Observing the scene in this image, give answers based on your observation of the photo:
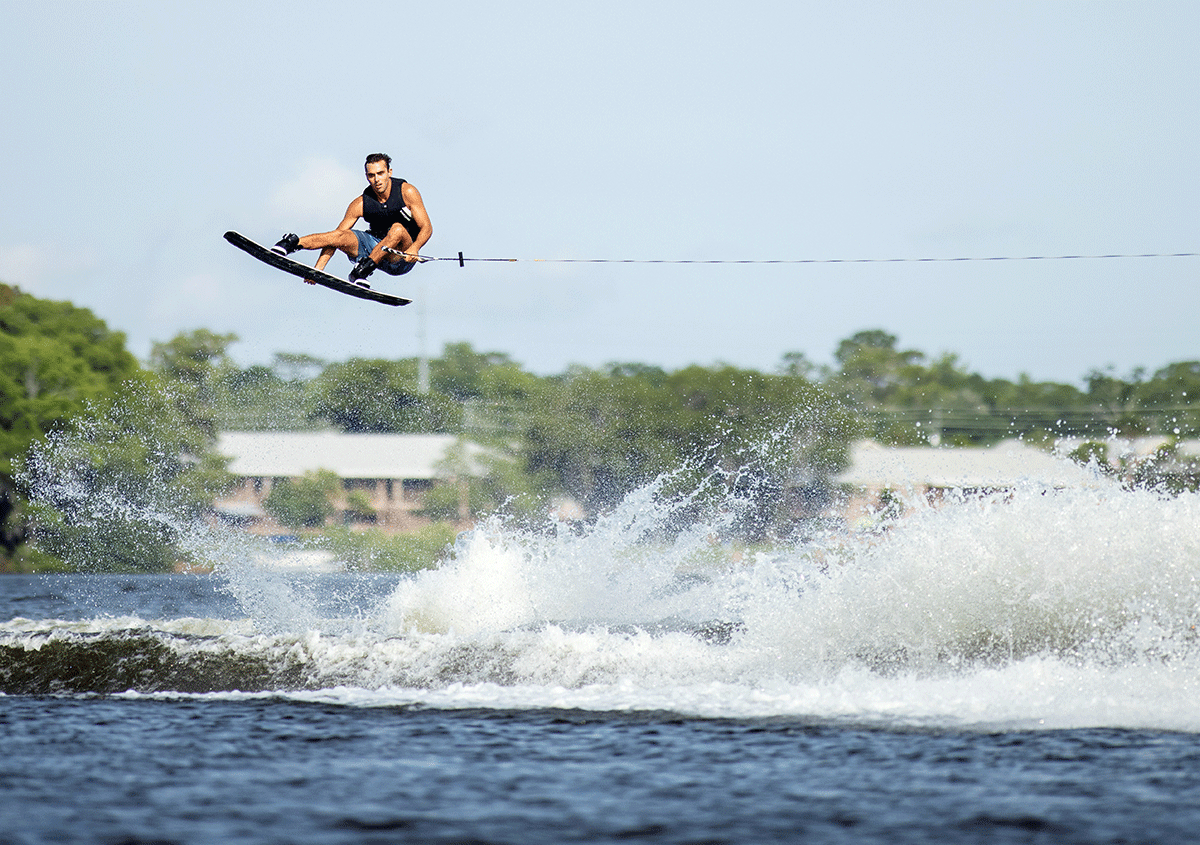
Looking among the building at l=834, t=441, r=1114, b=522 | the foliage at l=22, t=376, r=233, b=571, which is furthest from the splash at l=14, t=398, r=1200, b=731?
the foliage at l=22, t=376, r=233, b=571

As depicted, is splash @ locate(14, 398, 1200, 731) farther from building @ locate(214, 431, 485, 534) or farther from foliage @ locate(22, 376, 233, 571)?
building @ locate(214, 431, 485, 534)

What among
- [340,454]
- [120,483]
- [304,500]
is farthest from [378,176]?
[340,454]

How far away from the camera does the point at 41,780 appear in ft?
26.1

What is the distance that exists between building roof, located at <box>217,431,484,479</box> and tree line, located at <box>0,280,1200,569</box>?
2.34 feet

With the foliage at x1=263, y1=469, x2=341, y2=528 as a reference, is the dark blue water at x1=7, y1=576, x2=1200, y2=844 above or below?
above

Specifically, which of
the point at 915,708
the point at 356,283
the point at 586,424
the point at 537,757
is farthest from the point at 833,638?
the point at 586,424

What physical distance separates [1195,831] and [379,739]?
5187mm

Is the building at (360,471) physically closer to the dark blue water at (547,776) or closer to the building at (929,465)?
the building at (929,465)

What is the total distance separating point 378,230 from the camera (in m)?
12.3

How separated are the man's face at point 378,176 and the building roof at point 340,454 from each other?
1683 inches

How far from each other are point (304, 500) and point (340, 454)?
5.48 m

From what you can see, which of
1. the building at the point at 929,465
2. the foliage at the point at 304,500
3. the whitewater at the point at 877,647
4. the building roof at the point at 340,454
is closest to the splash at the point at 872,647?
the whitewater at the point at 877,647

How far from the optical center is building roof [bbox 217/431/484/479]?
55312 mm

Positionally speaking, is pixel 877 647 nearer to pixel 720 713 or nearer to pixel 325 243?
pixel 720 713
